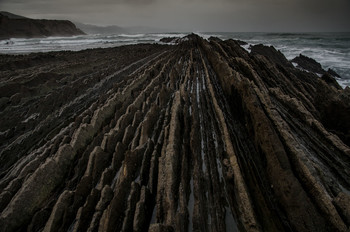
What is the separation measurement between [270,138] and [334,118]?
10.4 ft

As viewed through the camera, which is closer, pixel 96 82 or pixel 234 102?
pixel 234 102

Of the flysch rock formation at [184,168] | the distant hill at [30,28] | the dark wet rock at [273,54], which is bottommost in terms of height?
the flysch rock formation at [184,168]

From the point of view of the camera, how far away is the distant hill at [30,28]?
62.2 m

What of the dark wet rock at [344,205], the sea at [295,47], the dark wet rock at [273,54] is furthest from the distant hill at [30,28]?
the dark wet rock at [344,205]

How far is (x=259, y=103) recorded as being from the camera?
4.33 m

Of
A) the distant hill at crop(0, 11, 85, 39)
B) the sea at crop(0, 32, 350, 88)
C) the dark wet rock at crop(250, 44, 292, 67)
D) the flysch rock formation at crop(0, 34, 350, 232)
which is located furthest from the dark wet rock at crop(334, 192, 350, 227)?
the distant hill at crop(0, 11, 85, 39)

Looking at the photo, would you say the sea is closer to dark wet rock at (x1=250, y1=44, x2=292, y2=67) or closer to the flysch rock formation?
dark wet rock at (x1=250, y1=44, x2=292, y2=67)

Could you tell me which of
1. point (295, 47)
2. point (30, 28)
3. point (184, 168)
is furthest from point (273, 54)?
point (30, 28)

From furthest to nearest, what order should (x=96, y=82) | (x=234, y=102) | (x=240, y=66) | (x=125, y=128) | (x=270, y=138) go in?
(x=96, y=82) < (x=240, y=66) < (x=234, y=102) < (x=125, y=128) < (x=270, y=138)

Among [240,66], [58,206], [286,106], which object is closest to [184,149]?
[58,206]

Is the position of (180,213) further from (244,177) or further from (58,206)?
(58,206)

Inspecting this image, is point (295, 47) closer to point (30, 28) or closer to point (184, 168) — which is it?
point (184, 168)

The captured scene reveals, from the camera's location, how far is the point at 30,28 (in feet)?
227

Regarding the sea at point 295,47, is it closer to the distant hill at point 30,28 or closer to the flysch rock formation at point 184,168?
the flysch rock formation at point 184,168
